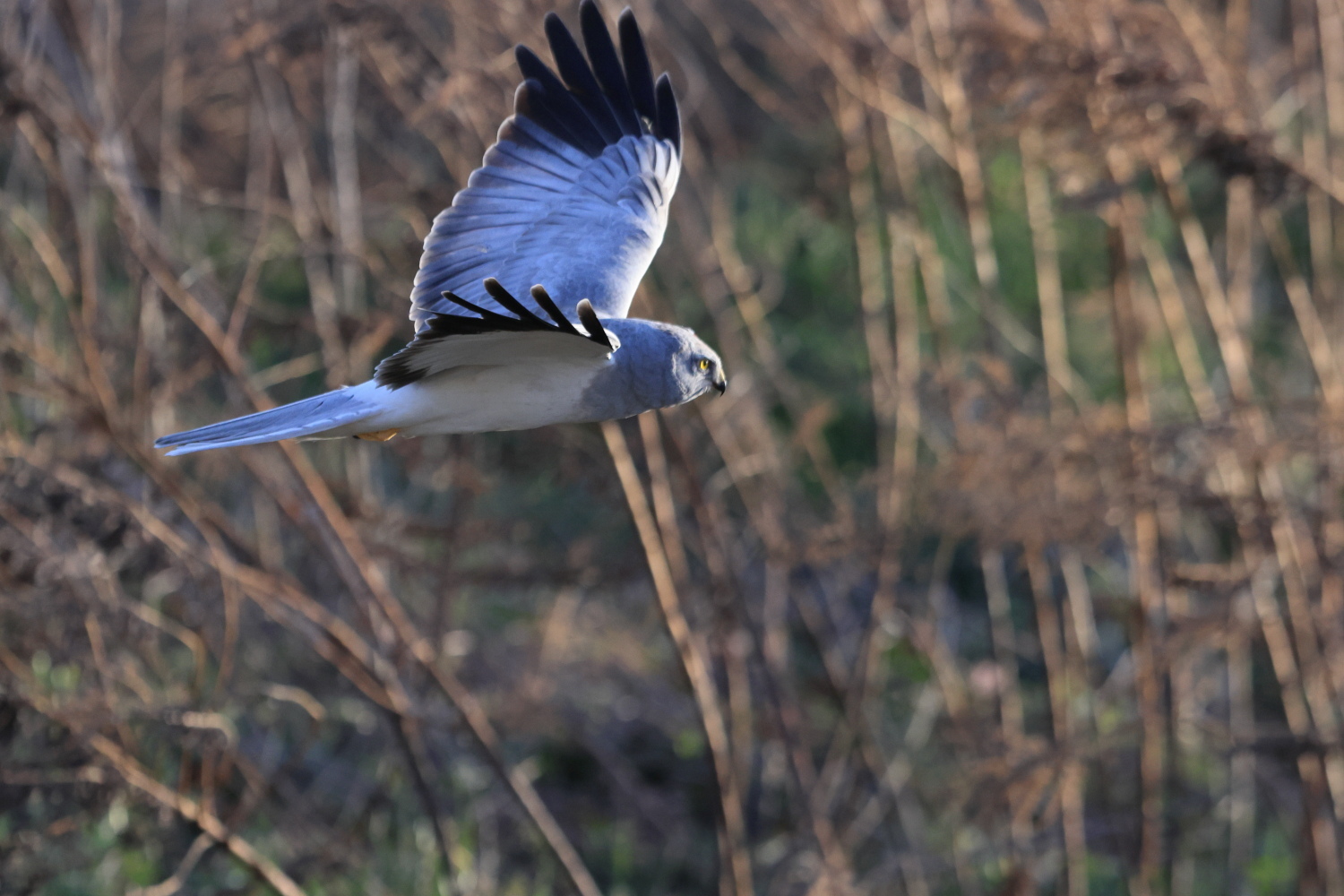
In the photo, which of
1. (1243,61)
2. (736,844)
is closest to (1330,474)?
(1243,61)

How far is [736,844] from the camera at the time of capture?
232 inches

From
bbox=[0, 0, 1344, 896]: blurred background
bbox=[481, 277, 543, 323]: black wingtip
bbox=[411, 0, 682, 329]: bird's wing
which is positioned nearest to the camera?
bbox=[481, 277, 543, 323]: black wingtip

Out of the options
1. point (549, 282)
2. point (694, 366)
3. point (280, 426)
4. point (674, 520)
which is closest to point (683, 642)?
point (674, 520)

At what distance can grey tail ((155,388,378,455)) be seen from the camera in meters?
3.38

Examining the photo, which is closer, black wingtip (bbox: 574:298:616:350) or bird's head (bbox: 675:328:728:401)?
black wingtip (bbox: 574:298:616:350)

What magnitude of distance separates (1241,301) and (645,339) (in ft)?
12.4

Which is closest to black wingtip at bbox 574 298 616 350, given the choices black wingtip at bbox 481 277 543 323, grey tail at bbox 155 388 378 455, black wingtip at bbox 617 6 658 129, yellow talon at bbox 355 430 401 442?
black wingtip at bbox 481 277 543 323

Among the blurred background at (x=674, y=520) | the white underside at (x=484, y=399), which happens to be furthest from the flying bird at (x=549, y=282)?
the blurred background at (x=674, y=520)

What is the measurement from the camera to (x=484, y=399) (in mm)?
3645

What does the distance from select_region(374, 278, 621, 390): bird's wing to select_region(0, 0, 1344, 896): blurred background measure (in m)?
1.47

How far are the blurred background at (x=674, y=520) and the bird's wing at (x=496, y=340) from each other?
57.9 inches

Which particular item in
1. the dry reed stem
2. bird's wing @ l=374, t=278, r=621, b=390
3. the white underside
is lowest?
the dry reed stem

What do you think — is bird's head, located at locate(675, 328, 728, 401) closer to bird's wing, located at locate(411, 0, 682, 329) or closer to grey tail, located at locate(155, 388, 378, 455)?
bird's wing, located at locate(411, 0, 682, 329)

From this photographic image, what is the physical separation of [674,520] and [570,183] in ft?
6.07
